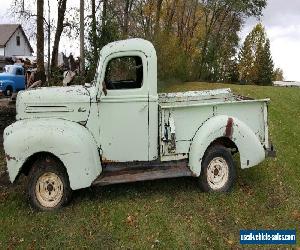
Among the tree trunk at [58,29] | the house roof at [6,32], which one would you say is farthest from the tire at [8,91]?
the house roof at [6,32]

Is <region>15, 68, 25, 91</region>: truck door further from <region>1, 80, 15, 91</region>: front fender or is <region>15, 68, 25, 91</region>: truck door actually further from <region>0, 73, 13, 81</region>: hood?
<region>0, 73, 13, 81</region>: hood

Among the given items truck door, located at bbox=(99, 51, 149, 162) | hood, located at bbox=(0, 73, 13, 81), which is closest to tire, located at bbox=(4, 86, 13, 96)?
hood, located at bbox=(0, 73, 13, 81)

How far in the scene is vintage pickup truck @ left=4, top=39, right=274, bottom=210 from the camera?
7.22 m

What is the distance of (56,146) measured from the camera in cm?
711

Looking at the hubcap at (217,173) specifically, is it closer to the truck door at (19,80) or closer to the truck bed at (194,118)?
the truck bed at (194,118)

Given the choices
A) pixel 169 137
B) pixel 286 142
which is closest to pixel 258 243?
pixel 169 137

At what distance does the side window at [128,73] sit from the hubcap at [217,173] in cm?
203

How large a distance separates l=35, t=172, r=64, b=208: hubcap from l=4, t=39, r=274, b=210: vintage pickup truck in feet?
0.06

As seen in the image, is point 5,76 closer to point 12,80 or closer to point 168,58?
point 12,80

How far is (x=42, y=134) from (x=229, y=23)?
43.8 metres

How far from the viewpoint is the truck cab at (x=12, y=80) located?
25.0 m

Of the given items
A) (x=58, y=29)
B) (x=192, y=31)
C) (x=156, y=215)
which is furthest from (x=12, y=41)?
(x=156, y=215)

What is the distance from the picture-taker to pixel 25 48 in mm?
67250

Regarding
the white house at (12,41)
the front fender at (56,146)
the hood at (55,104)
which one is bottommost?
the front fender at (56,146)
